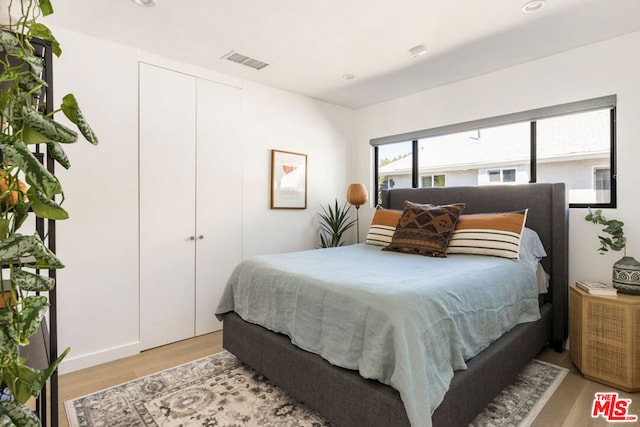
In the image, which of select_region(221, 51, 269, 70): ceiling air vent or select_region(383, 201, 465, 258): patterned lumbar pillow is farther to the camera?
select_region(221, 51, 269, 70): ceiling air vent

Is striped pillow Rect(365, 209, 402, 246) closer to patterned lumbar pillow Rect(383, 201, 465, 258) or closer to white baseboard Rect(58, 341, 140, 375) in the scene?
patterned lumbar pillow Rect(383, 201, 465, 258)

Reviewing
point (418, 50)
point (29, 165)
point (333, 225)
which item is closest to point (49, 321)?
point (29, 165)

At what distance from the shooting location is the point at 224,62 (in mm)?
3084

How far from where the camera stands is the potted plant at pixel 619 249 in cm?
227

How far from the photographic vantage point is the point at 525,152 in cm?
322

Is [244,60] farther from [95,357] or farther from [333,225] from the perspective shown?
[95,357]

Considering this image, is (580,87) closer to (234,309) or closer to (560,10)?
(560,10)

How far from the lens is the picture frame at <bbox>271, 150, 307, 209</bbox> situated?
148 inches

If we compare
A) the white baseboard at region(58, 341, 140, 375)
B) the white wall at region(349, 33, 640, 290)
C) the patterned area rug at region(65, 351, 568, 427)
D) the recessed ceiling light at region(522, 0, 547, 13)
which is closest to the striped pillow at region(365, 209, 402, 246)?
the white wall at region(349, 33, 640, 290)

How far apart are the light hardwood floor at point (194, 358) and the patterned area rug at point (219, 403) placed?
6 cm

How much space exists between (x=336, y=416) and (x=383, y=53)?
9.08 ft

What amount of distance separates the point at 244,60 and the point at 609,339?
11.6ft

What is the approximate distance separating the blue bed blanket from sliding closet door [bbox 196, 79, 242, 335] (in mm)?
843

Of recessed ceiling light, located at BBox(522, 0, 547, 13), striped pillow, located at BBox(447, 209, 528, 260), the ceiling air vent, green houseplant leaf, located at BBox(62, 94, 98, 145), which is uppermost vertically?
the ceiling air vent
